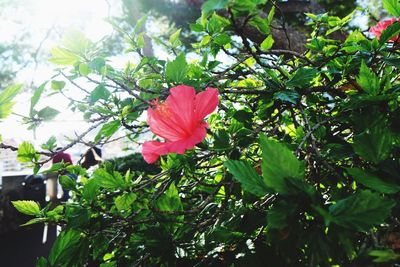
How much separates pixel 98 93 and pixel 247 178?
1.78ft

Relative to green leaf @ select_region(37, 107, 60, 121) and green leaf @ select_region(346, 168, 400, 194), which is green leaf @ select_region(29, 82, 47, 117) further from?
green leaf @ select_region(346, 168, 400, 194)

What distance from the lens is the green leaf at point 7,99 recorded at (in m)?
0.74

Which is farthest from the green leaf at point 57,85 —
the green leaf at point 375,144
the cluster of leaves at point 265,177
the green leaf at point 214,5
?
the green leaf at point 375,144

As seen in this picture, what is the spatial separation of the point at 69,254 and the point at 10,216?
7.12 m

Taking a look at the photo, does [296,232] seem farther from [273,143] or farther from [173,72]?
[173,72]

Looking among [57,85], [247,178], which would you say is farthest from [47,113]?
[247,178]

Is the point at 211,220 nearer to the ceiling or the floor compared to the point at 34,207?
nearer to the floor

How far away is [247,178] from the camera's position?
0.57 m

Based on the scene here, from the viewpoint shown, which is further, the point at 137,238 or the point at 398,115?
the point at 137,238

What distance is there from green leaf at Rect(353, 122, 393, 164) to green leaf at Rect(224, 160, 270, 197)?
21cm

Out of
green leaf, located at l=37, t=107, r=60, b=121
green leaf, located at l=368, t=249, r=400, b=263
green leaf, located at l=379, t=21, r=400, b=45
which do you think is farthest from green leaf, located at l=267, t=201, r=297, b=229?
green leaf, located at l=37, t=107, r=60, b=121

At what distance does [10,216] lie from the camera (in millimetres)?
6789

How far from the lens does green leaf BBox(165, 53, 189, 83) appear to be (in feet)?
3.02

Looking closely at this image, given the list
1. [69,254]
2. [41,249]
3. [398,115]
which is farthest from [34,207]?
[41,249]
